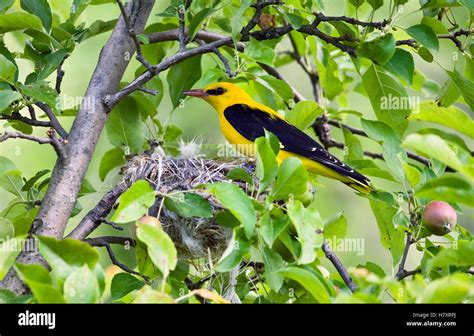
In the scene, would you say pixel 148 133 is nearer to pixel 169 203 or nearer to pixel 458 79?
pixel 169 203

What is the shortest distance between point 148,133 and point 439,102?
Result: 1682mm

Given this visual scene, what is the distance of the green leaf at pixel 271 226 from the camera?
2.65 meters

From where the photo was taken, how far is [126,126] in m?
4.18

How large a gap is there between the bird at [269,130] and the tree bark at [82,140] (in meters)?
0.89

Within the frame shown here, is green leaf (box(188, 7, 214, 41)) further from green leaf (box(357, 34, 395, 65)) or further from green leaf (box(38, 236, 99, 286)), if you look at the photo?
green leaf (box(38, 236, 99, 286))

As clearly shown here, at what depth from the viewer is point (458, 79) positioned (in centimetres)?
368

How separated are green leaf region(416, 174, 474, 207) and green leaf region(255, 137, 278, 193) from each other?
64cm

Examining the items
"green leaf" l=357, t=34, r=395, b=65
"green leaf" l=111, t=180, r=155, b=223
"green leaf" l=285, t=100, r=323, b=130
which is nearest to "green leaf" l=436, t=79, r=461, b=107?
"green leaf" l=357, t=34, r=395, b=65

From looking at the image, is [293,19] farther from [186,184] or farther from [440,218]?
[440,218]

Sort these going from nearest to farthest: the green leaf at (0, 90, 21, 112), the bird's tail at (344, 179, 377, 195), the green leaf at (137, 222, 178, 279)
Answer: the green leaf at (137, 222, 178, 279) < the green leaf at (0, 90, 21, 112) < the bird's tail at (344, 179, 377, 195)

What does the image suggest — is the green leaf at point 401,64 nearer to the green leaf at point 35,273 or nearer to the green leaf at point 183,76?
the green leaf at point 183,76

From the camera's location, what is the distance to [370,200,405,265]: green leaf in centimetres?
342

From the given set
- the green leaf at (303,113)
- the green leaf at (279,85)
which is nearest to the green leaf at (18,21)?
the green leaf at (279,85)
